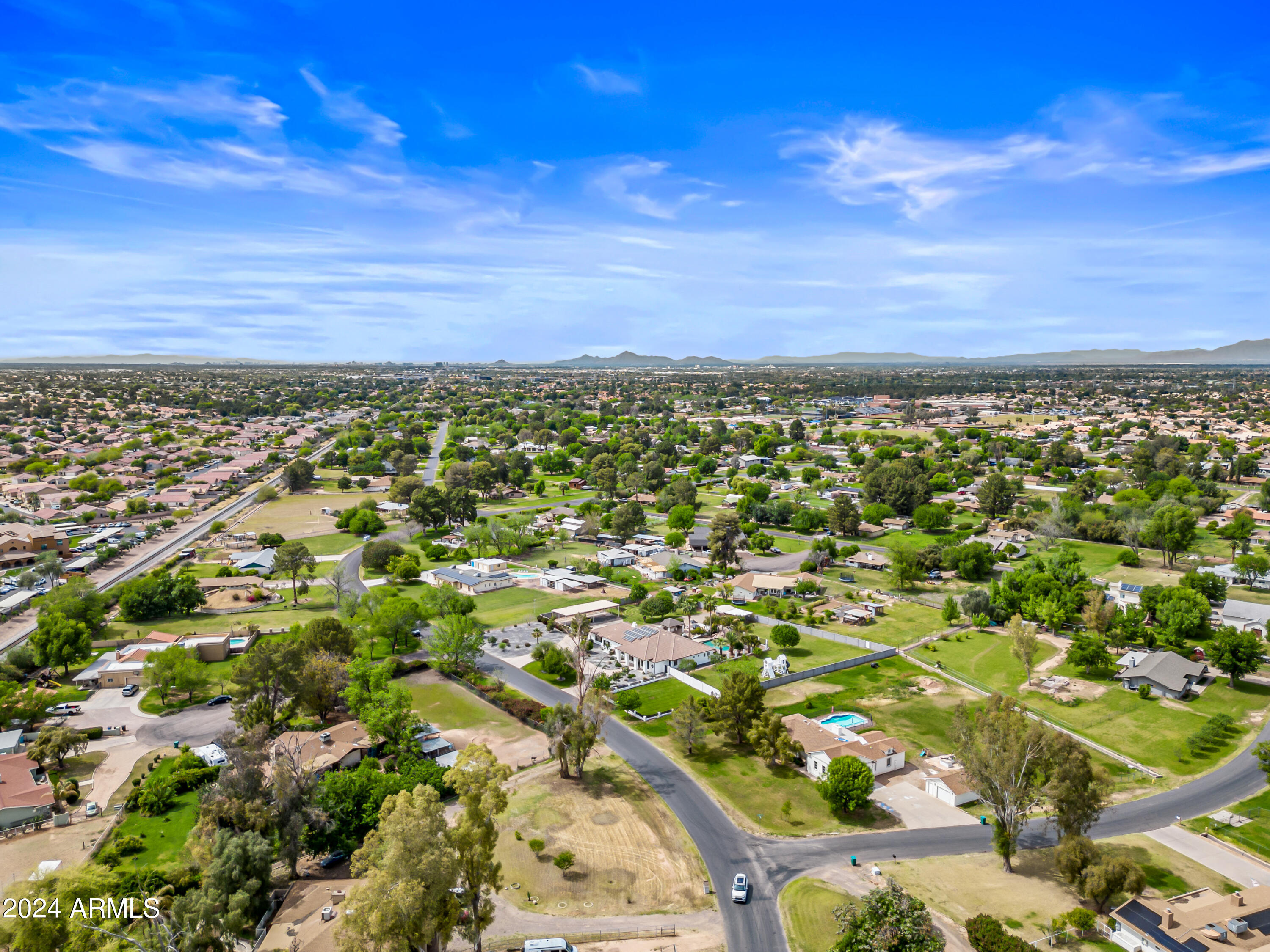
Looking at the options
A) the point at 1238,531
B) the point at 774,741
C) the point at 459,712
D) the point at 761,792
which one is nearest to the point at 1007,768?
the point at 761,792

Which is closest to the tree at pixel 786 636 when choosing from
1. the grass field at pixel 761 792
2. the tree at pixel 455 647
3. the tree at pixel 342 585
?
the grass field at pixel 761 792

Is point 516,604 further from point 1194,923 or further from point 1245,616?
point 1245,616

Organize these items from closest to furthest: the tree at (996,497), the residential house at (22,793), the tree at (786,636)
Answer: the residential house at (22,793)
the tree at (786,636)
the tree at (996,497)

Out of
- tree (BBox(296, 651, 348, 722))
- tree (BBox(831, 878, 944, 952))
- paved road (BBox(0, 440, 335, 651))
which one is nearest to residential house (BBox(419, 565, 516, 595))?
tree (BBox(296, 651, 348, 722))

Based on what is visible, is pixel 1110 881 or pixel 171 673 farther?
pixel 171 673

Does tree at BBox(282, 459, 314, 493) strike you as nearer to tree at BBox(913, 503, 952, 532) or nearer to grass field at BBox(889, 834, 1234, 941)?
tree at BBox(913, 503, 952, 532)

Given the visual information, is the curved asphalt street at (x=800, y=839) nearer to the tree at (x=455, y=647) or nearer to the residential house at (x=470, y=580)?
the tree at (x=455, y=647)

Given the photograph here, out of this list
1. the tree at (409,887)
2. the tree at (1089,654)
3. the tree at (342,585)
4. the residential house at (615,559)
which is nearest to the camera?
the tree at (409,887)
